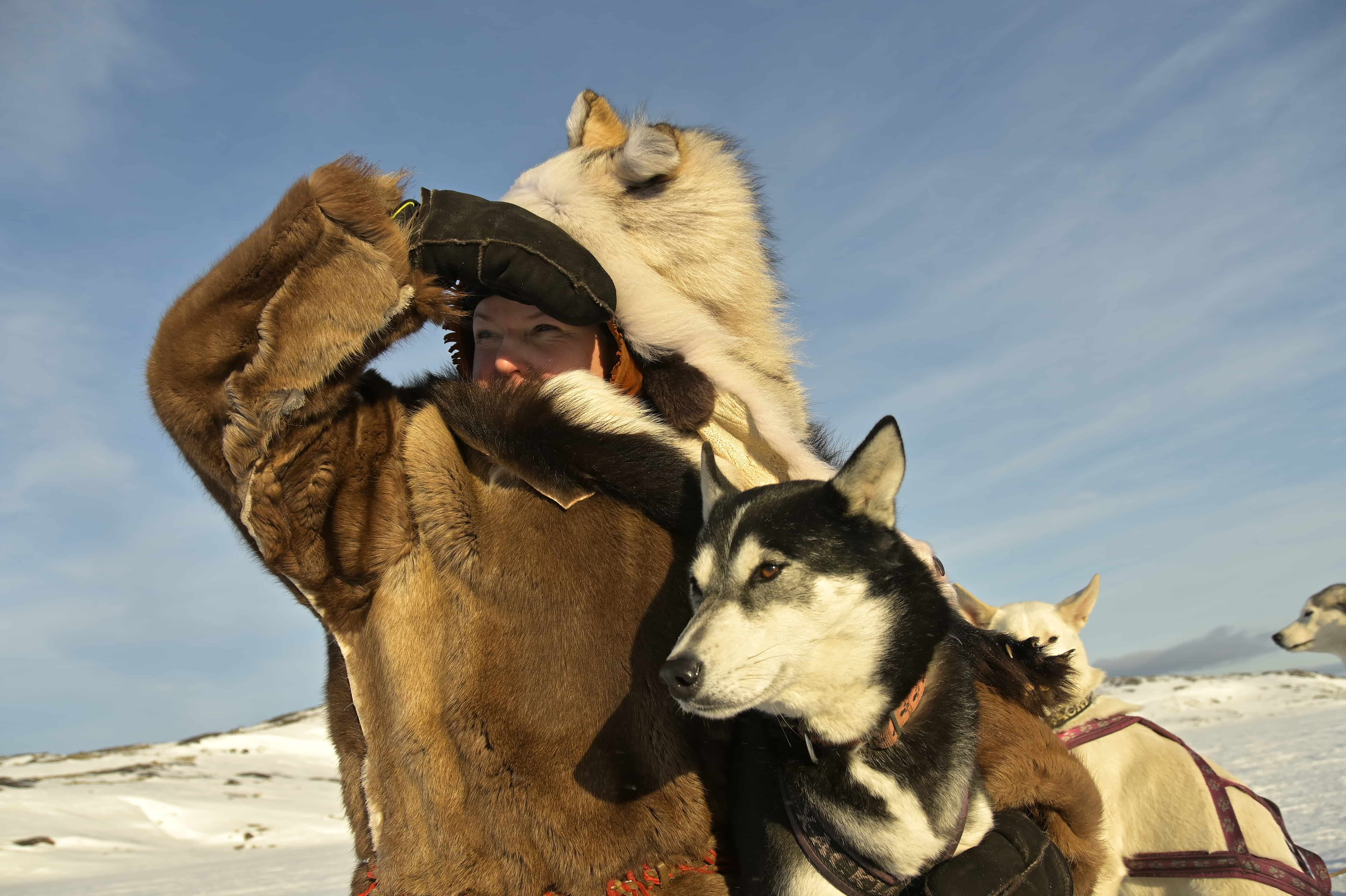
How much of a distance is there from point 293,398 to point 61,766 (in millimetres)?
23662

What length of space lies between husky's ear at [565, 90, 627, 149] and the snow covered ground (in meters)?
7.85

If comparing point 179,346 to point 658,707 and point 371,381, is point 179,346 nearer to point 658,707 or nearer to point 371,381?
point 371,381

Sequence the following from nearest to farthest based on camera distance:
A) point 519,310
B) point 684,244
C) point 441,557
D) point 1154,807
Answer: point 441,557 < point 519,310 < point 684,244 < point 1154,807

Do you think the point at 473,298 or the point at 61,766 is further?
the point at 61,766

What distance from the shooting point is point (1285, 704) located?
75.9 ft

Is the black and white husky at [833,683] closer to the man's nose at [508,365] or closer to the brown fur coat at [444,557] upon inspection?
the brown fur coat at [444,557]

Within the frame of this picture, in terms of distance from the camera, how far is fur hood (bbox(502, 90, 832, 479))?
2461 mm

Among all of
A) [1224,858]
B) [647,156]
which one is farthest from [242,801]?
[647,156]

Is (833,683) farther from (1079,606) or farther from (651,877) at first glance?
(1079,606)

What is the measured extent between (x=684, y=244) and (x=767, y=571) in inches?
41.8

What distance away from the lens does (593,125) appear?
2.69m

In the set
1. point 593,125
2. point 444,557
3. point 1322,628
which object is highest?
point 593,125

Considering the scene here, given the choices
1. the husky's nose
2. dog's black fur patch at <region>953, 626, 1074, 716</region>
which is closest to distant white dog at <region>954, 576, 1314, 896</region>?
dog's black fur patch at <region>953, 626, 1074, 716</region>

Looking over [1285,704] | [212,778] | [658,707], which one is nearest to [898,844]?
[658,707]
